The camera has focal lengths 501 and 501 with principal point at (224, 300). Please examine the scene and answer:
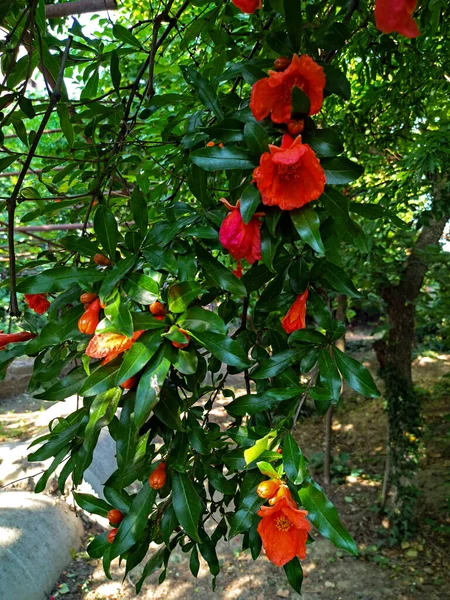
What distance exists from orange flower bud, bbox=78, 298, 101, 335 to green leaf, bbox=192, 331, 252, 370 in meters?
0.15

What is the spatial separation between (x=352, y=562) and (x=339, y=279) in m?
3.06

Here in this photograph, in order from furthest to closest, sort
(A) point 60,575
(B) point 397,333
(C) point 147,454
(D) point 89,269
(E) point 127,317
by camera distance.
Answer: (B) point 397,333
(A) point 60,575
(C) point 147,454
(D) point 89,269
(E) point 127,317

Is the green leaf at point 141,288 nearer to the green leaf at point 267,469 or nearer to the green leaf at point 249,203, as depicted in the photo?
the green leaf at point 249,203

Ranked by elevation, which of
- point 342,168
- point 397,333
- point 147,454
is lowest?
point 397,333

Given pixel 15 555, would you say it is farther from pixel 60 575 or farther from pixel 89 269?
pixel 89 269

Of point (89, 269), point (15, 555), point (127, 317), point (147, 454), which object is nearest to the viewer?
point (127, 317)

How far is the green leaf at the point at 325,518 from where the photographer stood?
2.38 ft

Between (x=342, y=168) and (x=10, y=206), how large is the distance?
2.29ft

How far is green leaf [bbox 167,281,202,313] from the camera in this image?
73 centimetres

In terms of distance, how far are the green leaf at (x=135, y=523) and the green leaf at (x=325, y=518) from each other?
0.28 meters

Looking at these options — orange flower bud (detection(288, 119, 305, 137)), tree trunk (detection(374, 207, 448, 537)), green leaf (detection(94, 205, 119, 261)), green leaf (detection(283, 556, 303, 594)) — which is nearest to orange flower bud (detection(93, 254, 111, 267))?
green leaf (detection(94, 205, 119, 261))

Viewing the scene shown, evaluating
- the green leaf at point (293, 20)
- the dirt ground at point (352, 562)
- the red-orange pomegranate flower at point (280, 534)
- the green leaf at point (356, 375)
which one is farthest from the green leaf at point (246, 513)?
the dirt ground at point (352, 562)

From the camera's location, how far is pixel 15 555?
2.60 metres

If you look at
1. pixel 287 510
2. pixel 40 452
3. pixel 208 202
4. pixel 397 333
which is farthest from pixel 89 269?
pixel 397 333
